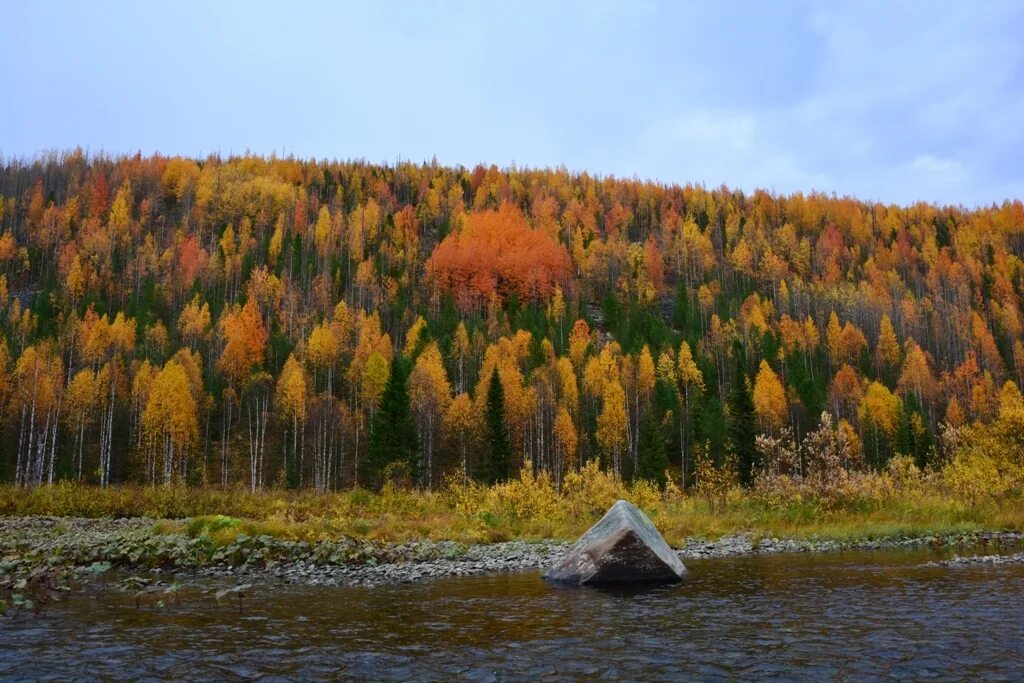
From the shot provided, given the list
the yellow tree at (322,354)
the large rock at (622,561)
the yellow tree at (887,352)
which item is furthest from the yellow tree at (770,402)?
the large rock at (622,561)

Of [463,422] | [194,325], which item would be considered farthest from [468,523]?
[194,325]

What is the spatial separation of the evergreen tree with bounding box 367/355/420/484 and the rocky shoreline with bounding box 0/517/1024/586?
115 ft

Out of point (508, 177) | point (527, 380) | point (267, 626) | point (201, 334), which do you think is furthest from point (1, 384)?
point (508, 177)

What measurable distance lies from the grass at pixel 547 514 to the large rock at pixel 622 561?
9939mm

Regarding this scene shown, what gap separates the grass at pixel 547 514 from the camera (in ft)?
94.6

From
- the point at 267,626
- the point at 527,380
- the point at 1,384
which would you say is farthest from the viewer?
the point at 527,380

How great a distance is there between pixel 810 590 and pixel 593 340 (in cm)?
8254

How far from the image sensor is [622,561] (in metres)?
18.7

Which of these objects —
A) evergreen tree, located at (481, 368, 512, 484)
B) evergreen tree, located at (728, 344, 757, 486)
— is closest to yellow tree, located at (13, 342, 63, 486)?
evergreen tree, located at (481, 368, 512, 484)

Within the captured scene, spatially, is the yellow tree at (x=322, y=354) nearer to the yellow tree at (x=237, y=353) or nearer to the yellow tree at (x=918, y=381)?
the yellow tree at (x=237, y=353)

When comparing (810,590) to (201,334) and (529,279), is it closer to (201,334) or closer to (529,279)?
(201,334)

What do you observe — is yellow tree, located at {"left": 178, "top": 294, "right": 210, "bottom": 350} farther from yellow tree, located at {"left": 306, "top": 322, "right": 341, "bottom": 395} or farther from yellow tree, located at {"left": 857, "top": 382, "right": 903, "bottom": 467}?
yellow tree, located at {"left": 857, "top": 382, "right": 903, "bottom": 467}

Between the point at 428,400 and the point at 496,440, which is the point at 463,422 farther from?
the point at 496,440

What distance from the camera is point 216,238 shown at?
137 metres
